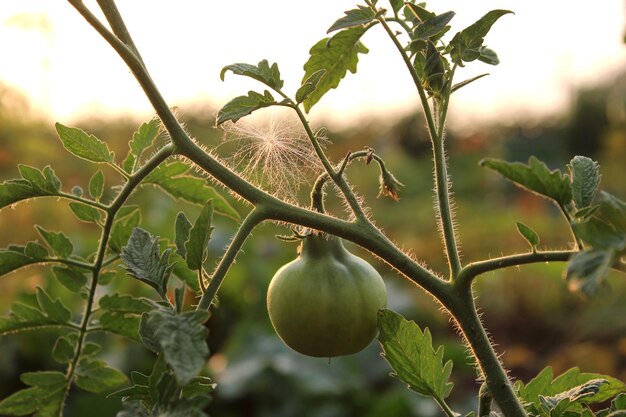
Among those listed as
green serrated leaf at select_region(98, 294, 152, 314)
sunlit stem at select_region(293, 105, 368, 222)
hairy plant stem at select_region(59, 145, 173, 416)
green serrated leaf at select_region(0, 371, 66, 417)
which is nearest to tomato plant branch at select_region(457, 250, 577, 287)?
sunlit stem at select_region(293, 105, 368, 222)

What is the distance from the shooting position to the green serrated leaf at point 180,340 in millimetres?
641

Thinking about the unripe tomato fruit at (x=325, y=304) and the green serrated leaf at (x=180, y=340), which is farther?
the unripe tomato fruit at (x=325, y=304)

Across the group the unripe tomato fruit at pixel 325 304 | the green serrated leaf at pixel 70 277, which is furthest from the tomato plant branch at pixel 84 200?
the unripe tomato fruit at pixel 325 304

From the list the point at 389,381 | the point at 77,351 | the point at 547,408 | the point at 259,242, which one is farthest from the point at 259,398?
the point at 547,408

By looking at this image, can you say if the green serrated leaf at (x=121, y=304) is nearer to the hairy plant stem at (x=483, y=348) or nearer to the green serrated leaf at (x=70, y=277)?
the green serrated leaf at (x=70, y=277)

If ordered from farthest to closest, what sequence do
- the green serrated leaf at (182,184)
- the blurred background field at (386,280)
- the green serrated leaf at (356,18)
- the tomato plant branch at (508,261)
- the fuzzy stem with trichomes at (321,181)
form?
1. the blurred background field at (386,280)
2. the green serrated leaf at (182,184)
3. the fuzzy stem with trichomes at (321,181)
4. the green serrated leaf at (356,18)
5. the tomato plant branch at (508,261)

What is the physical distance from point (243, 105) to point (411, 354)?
348 millimetres

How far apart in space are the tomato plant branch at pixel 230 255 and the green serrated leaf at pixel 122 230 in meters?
0.29

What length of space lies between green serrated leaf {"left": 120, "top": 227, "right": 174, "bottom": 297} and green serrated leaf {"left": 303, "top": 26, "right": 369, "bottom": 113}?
0.88ft

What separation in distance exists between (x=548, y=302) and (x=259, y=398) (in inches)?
115

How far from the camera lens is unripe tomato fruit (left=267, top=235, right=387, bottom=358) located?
94cm

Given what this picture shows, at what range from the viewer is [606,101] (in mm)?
13195

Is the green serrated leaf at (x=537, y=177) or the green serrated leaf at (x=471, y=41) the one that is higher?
the green serrated leaf at (x=471, y=41)

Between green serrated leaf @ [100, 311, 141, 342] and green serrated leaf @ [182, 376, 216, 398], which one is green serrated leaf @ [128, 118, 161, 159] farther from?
green serrated leaf @ [182, 376, 216, 398]
